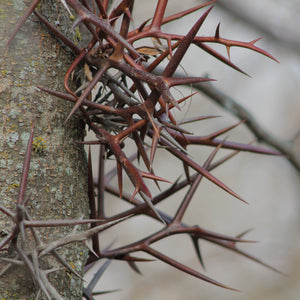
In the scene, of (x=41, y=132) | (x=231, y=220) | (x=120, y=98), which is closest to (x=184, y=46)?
(x=120, y=98)

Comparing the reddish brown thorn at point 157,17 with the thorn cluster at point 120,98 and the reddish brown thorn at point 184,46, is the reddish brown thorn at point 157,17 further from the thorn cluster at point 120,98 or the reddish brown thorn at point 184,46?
the reddish brown thorn at point 184,46

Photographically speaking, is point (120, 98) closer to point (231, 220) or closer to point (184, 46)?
point (184, 46)

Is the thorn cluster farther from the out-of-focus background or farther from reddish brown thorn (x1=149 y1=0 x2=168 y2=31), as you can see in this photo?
the out-of-focus background

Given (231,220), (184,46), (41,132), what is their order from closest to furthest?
(184,46), (41,132), (231,220)

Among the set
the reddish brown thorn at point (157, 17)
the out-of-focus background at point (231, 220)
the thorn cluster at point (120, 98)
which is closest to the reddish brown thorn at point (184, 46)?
the thorn cluster at point (120, 98)

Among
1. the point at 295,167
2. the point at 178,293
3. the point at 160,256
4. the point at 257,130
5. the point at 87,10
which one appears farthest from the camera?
the point at 178,293

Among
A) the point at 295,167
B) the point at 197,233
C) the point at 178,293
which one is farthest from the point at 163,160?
the point at 197,233

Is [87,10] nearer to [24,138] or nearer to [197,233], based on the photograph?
[24,138]

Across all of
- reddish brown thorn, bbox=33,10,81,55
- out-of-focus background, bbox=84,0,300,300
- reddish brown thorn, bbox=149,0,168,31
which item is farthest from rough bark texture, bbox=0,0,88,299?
out-of-focus background, bbox=84,0,300,300
